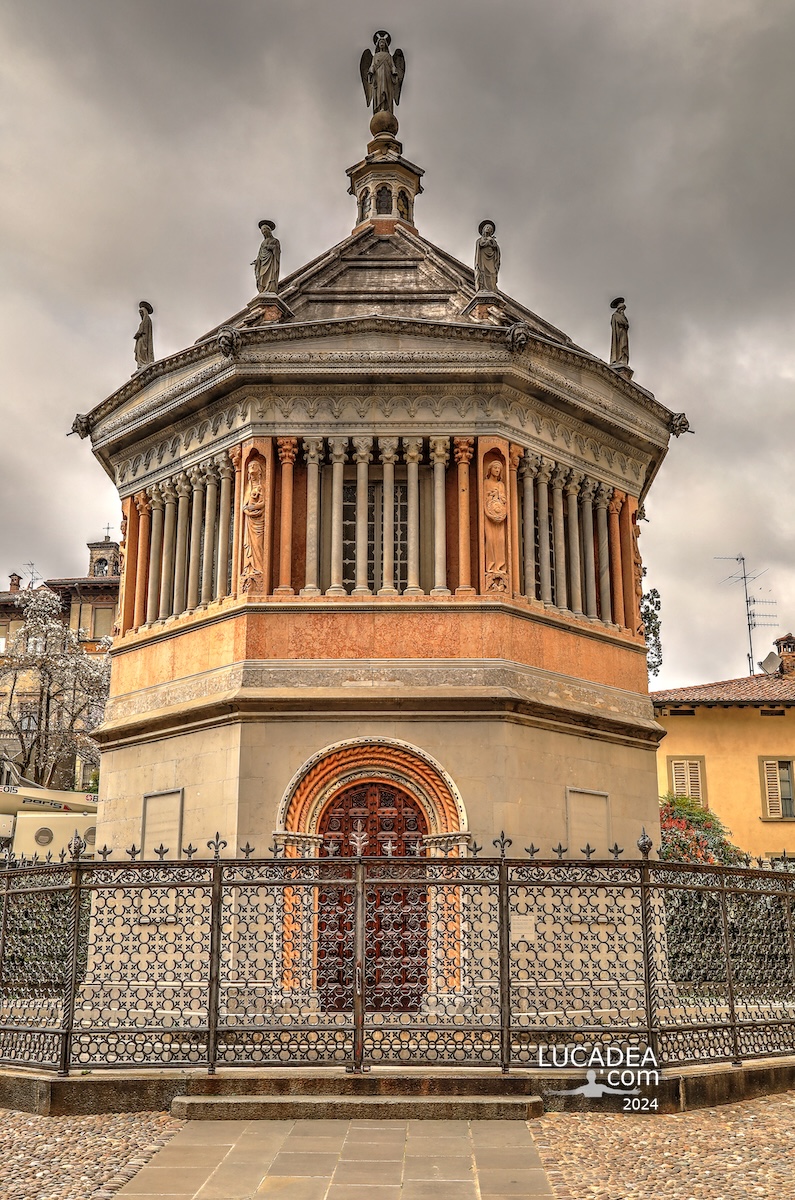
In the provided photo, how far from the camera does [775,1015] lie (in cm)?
1239

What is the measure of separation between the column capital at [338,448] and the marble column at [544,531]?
2820 mm

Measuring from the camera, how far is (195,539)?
16375mm

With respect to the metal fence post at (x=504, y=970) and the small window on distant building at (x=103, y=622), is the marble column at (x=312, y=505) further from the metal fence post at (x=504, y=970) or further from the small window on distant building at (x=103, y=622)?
the small window on distant building at (x=103, y=622)

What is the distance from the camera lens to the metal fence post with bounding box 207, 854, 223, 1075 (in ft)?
33.3

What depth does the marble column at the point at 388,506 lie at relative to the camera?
15.4 metres

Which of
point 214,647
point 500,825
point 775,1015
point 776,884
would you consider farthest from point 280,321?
point 775,1015

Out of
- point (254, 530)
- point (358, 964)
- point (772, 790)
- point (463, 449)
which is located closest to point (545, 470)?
point (463, 449)

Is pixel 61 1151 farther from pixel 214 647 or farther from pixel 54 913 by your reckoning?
pixel 214 647

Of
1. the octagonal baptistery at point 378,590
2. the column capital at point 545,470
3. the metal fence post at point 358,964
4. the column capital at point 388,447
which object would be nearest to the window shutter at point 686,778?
the octagonal baptistery at point 378,590

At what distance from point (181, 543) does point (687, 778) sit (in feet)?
A: 69.0

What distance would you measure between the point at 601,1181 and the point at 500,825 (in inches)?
238

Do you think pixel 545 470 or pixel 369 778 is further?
pixel 545 470

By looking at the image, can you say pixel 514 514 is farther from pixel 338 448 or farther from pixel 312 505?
pixel 312 505

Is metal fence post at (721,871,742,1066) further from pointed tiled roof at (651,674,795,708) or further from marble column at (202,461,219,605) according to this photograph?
pointed tiled roof at (651,674,795,708)
